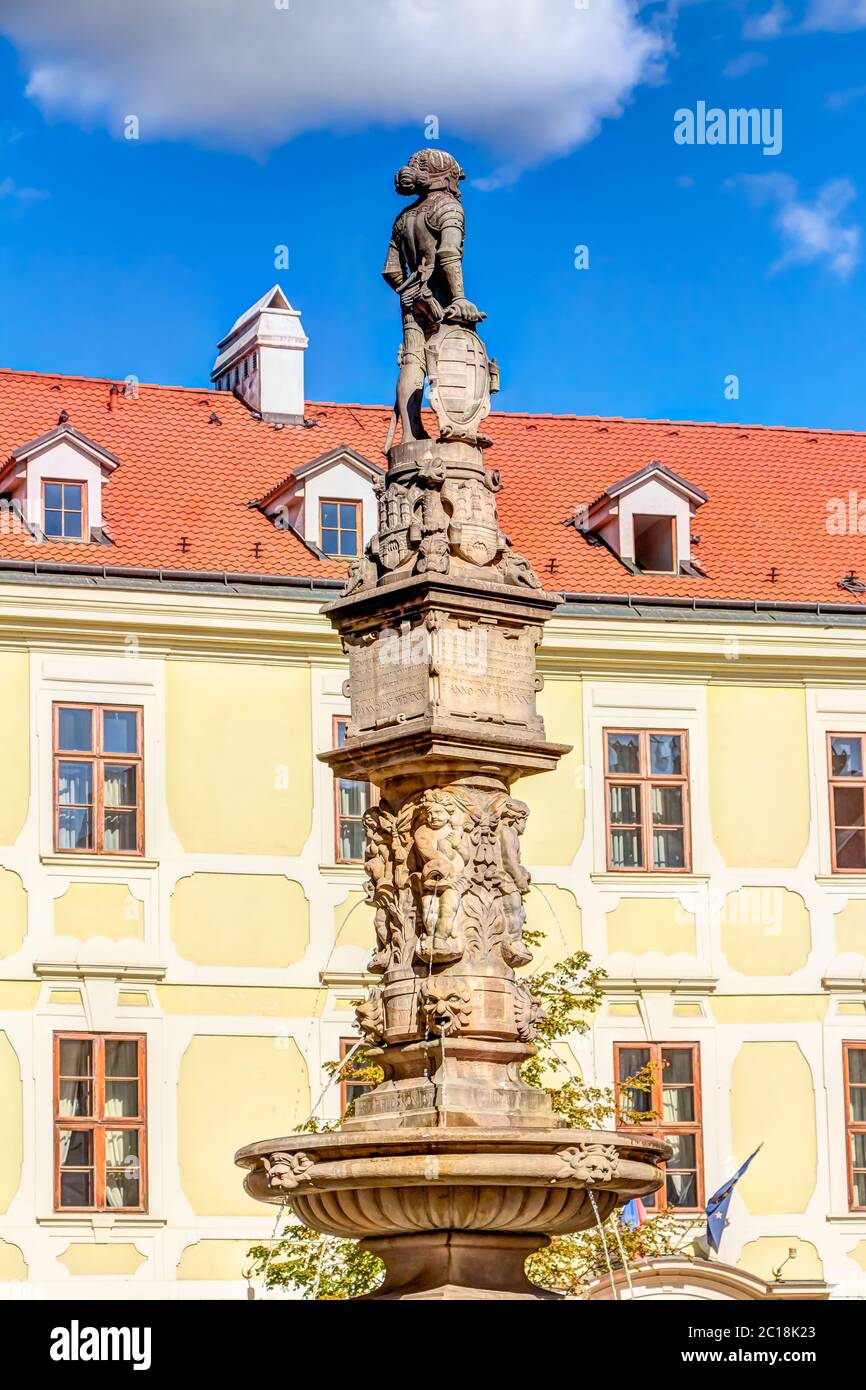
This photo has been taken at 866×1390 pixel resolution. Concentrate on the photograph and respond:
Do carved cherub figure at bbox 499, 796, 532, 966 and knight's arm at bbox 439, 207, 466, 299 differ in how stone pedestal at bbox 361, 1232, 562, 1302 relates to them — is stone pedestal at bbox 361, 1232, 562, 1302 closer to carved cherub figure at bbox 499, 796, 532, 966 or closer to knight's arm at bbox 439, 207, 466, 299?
carved cherub figure at bbox 499, 796, 532, 966

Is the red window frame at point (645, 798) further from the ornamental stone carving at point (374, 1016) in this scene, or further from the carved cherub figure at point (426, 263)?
the ornamental stone carving at point (374, 1016)

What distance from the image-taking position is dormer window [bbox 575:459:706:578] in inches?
1249

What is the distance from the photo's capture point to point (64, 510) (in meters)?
29.9

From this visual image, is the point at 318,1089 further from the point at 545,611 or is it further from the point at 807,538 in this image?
the point at 545,611

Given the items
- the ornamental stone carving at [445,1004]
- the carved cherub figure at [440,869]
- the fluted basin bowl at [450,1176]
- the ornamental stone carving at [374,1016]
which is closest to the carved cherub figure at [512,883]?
the carved cherub figure at [440,869]

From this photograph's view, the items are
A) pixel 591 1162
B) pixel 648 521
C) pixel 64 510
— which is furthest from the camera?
pixel 648 521

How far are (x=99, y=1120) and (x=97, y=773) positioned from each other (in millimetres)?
3449

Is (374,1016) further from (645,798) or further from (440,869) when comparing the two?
(645,798)

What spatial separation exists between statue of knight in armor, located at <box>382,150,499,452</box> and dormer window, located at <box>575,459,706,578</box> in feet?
48.8

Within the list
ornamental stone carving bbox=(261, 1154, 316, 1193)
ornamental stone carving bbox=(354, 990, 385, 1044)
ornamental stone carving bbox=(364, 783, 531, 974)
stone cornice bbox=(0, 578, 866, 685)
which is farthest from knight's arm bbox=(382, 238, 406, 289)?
stone cornice bbox=(0, 578, 866, 685)

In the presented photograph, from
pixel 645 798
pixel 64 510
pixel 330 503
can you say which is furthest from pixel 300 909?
pixel 64 510

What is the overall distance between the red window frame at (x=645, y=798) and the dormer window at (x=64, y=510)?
19.5ft
